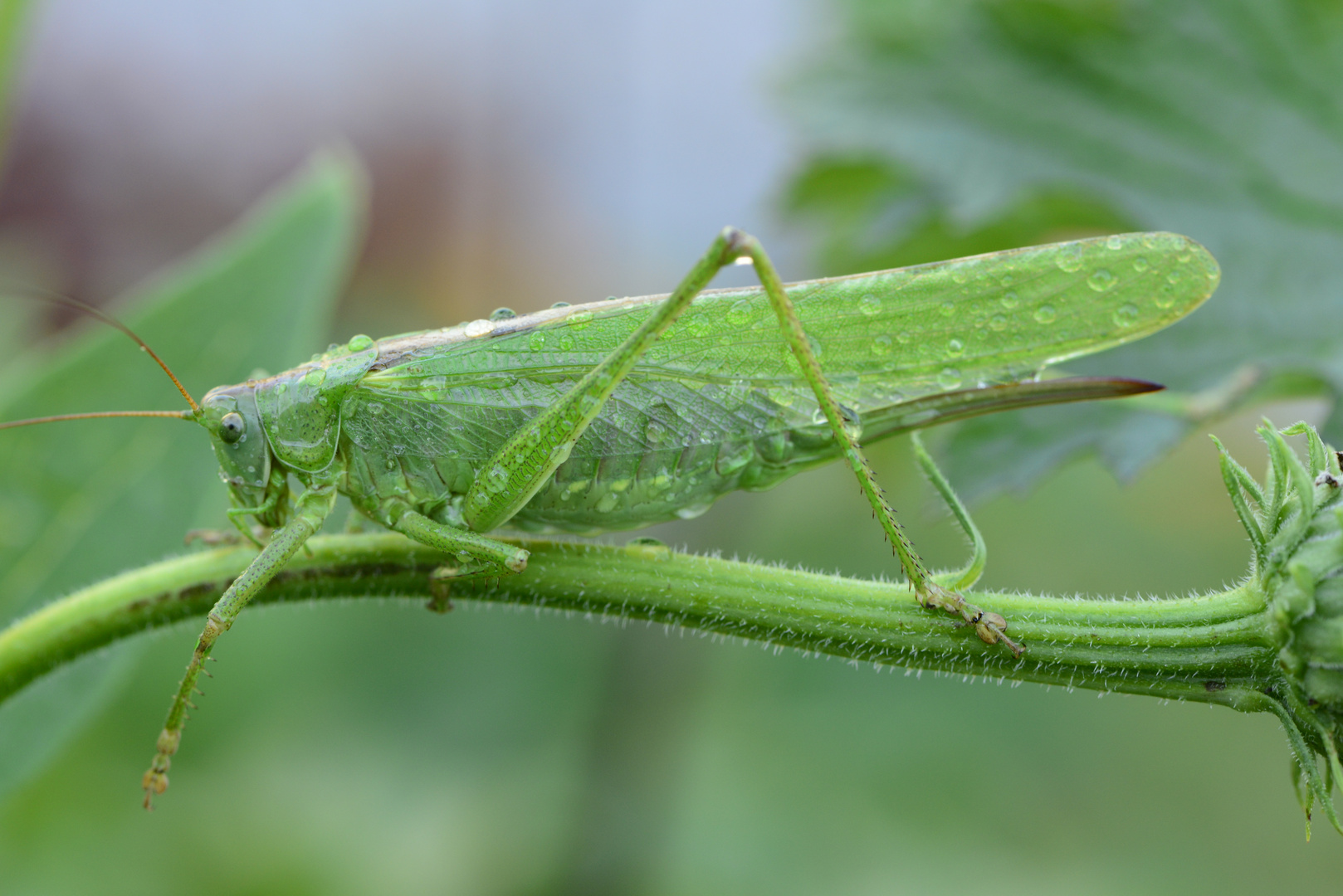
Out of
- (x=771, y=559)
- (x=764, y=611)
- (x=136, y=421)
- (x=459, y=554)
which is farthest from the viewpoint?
(x=771, y=559)

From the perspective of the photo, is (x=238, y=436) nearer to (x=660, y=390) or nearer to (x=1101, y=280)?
(x=660, y=390)

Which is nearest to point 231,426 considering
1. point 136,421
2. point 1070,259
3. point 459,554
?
point 136,421

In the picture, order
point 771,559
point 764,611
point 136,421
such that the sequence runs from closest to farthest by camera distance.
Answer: point 764,611 < point 136,421 < point 771,559

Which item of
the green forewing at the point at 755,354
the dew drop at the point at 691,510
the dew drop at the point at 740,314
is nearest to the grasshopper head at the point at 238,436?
the green forewing at the point at 755,354

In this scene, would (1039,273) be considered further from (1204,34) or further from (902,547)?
(1204,34)

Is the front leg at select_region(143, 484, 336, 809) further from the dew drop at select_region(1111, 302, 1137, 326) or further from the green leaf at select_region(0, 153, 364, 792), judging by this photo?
the dew drop at select_region(1111, 302, 1137, 326)

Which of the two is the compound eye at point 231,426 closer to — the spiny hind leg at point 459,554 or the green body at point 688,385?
the green body at point 688,385

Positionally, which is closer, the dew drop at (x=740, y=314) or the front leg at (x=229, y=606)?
the front leg at (x=229, y=606)
